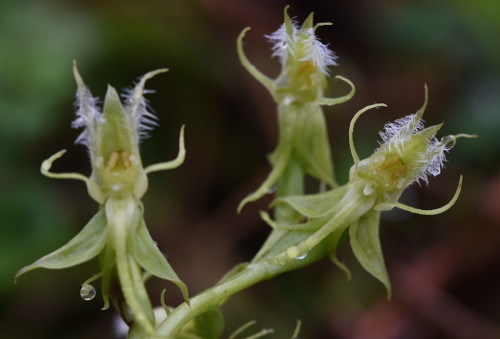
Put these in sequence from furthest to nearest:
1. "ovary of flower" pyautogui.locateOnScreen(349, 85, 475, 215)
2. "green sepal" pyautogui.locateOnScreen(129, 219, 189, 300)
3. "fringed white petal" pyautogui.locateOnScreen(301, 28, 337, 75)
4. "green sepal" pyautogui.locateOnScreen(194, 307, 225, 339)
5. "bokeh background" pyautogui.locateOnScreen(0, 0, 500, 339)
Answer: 1. "bokeh background" pyautogui.locateOnScreen(0, 0, 500, 339)
2. "fringed white petal" pyautogui.locateOnScreen(301, 28, 337, 75)
3. "ovary of flower" pyautogui.locateOnScreen(349, 85, 475, 215)
4. "green sepal" pyautogui.locateOnScreen(194, 307, 225, 339)
5. "green sepal" pyautogui.locateOnScreen(129, 219, 189, 300)

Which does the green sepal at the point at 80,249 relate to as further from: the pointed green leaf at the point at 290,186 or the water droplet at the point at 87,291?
the pointed green leaf at the point at 290,186

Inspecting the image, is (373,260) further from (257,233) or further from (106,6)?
(106,6)

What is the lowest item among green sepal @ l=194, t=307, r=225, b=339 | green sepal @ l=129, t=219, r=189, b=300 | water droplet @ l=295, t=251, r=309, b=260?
green sepal @ l=194, t=307, r=225, b=339

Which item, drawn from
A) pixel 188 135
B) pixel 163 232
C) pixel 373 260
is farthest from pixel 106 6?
pixel 373 260

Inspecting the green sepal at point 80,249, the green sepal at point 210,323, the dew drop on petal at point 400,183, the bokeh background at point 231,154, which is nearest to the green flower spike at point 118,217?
the green sepal at point 80,249

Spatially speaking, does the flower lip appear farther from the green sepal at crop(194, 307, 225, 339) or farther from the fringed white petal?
the green sepal at crop(194, 307, 225, 339)

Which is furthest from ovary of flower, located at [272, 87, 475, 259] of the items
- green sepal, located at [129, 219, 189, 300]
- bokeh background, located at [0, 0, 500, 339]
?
bokeh background, located at [0, 0, 500, 339]
